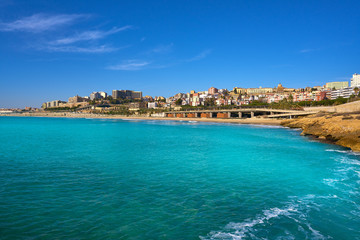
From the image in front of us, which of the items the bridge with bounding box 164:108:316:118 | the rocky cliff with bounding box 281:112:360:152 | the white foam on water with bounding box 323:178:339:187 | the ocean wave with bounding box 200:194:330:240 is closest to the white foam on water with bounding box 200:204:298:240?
the ocean wave with bounding box 200:194:330:240

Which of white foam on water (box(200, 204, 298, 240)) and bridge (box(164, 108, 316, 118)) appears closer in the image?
white foam on water (box(200, 204, 298, 240))

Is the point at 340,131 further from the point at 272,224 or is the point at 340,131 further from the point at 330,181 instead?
the point at 272,224

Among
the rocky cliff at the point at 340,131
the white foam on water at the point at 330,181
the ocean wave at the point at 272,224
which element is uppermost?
the rocky cliff at the point at 340,131

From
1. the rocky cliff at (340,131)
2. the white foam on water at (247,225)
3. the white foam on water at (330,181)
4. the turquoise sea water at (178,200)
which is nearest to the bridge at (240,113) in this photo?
the rocky cliff at (340,131)

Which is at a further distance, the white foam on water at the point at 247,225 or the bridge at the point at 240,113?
the bridge at the point at 240,113

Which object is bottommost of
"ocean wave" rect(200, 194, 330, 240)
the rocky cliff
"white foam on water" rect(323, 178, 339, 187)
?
"white foam on water" rect(323, 178, 339, 187)

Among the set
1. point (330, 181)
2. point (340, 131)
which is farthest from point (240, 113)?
point (330, 181)

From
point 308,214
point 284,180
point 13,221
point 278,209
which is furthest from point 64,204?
point 284,180

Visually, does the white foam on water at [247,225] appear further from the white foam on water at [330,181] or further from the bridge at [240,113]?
the bridge at [240,113]

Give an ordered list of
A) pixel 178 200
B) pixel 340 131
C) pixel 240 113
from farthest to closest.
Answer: pixel 240 113 < pixel 340 131 < pixel 178 200

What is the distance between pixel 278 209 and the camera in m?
9.25

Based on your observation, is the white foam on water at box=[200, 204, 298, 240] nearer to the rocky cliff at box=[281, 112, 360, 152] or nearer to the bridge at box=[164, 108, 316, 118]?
the rocky cliff at box=[281, 112, 360, 152]

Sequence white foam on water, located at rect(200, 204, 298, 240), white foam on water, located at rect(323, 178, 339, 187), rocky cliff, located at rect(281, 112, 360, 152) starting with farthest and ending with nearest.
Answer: rocky cliff, located at rect(281, 112, 360, 152) → white foam on water, located at rect(323, 178, 339, 187) → white foam on water, located at rect(200, 204, 298, 240)

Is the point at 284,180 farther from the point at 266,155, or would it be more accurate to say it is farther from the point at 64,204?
the point at 64,204
